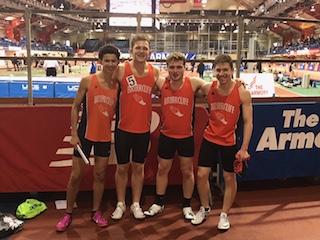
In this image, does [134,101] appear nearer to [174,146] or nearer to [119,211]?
[174,146]

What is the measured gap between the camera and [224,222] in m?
3.30

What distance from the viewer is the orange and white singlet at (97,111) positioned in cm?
322

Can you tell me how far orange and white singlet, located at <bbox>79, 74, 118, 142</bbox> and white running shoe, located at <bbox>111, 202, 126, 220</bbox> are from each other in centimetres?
73

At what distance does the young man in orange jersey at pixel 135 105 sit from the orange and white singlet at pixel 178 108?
0.16 m

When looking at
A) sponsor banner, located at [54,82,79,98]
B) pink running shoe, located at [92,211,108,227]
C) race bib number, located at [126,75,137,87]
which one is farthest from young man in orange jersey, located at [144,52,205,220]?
sponsor banner, located at [54,82,79,98]

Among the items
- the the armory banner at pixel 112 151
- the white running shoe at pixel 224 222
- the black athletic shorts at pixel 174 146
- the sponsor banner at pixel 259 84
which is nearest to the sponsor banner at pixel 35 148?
the the armory banner at pixel 112 151

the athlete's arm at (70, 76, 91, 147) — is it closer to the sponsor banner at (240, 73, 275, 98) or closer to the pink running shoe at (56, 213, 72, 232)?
the pink running shoe at (56, 213, 72, 232)

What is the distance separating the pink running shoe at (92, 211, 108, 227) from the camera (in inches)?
130

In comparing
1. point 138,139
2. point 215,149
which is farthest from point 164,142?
point 215,149

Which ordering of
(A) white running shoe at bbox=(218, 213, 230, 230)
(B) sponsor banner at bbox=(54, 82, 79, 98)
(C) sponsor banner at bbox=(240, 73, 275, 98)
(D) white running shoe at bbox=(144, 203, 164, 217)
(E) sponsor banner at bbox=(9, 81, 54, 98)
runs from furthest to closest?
(B) sponsor banner at bbox=(54, 82, 79, 98)
(E) sponsor banner at bbox=(9, 81, 54, 98)
(C) sponsor banner at bbox=(240, 73, 275, 98)
(D) white running shoe at bbox=(144, 203, 164, 217)
(A) white running shoe at bbox=(218, 213, 230, 230)

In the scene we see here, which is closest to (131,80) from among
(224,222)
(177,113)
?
(177,113)

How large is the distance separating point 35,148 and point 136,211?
4.21 ft

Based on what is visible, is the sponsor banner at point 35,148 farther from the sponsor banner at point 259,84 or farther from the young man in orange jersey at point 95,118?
the sponsor banner at point 259,84

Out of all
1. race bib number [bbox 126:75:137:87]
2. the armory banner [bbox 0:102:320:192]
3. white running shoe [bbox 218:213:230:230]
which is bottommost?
white running shoe [bbox 218:213:230:230]
